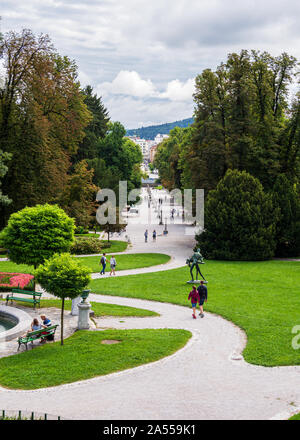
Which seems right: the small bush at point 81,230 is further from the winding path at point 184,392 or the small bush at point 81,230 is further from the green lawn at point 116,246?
the winding path at point 184,392

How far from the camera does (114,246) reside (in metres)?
41.8

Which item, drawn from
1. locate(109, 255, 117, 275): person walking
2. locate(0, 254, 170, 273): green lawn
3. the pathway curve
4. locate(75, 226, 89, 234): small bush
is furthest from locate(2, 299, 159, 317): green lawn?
locate(75, 226, 89, 234): small bush

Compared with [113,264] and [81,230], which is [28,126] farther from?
[81,230]

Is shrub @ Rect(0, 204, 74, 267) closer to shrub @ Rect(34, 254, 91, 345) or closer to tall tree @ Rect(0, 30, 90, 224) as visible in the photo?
shrub @ Rect(34, 254, 91, 345)

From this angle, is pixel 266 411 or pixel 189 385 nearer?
pixel 266 411

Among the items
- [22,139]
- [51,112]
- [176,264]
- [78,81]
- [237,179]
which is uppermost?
[78,81]

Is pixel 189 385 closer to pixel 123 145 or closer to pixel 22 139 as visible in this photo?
pixel 22 139

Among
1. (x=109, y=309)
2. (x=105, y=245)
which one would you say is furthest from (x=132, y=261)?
(x=109, y=309)

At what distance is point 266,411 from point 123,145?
66522 mm

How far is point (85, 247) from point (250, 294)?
62.5ft

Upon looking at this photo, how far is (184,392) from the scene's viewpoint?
35.7 feet

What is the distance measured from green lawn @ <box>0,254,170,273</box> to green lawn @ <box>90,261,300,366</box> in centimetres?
361

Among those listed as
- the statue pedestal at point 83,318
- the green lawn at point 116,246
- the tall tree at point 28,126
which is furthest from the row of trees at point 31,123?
the statue pedestal at point 83,318

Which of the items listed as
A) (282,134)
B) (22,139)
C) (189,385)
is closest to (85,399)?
(189,385)
